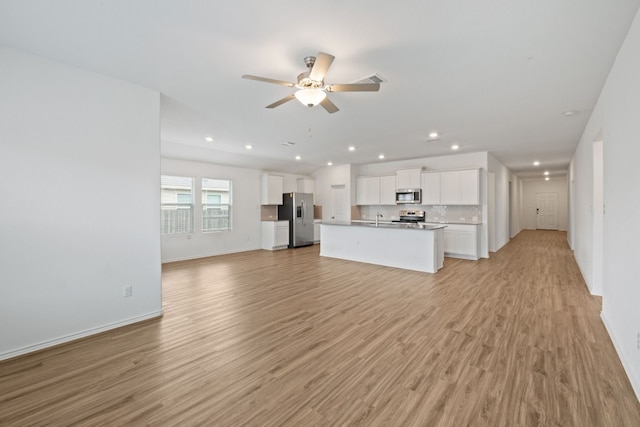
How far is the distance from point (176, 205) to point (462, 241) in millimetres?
7407

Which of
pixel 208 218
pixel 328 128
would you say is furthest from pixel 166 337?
pixel 208 218

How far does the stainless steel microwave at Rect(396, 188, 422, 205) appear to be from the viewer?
7676 millimetres

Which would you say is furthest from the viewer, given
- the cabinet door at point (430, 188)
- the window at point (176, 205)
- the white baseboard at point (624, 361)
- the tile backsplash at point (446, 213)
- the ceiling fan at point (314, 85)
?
the cabinet door at point (430, 188)

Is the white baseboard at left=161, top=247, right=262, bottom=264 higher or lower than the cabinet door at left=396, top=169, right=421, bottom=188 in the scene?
lower

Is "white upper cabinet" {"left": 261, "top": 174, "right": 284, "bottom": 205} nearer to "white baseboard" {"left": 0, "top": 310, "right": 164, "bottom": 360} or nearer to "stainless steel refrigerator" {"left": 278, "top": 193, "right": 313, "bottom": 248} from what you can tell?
"stainless steel refrigerator" {"left": 278, "top": 193, "right": 313, "bottom": 248}

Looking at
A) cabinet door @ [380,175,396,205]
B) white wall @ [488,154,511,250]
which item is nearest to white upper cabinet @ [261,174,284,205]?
cabinet door @ [380,175,396,205]

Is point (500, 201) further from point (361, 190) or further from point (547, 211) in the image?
point (547, 211)

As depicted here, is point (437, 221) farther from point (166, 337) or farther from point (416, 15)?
point (166, 337)

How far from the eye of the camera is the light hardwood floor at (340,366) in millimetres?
A: 1812

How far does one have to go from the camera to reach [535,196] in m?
14.1

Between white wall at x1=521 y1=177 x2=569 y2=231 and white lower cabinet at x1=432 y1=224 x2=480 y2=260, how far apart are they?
9.95m

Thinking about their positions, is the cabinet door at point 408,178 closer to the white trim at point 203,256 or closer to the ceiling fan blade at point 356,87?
the white trim at point 203,256

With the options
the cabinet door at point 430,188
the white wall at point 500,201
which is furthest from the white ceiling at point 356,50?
the white wall at point 500,201

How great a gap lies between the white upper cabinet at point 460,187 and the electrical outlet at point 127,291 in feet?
22.9
